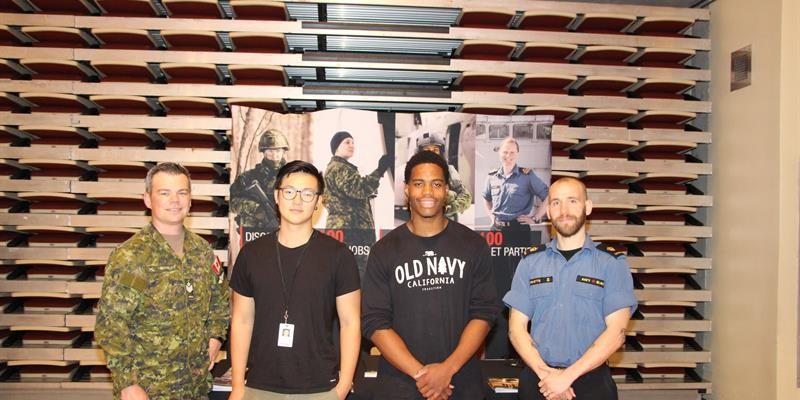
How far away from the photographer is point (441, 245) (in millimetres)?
2826

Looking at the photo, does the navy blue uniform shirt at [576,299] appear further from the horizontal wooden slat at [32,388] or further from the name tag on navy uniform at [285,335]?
the horizontal wooden slat at [32,388]

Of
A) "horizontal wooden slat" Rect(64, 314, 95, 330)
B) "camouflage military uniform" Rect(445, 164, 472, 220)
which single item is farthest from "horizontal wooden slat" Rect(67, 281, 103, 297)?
"camouflage military uniform" Rect(445, 164, 472, 220)

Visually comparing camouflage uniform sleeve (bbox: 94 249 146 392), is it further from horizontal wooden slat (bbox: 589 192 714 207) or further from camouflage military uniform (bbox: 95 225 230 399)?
horizontal wooden slat (bbox: 589 192 714 207)

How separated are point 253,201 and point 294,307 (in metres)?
2.14

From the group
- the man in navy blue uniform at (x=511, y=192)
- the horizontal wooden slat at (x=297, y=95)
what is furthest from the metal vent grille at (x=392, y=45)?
the man in navy blue uniform at (x=511, y=192)

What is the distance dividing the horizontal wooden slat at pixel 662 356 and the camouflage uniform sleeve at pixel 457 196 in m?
2.02

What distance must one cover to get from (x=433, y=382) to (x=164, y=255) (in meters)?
1.33

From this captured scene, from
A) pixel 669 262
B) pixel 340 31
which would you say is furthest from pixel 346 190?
pixel 669 262

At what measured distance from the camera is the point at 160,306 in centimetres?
270

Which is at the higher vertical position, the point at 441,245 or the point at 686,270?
the point at 441,245

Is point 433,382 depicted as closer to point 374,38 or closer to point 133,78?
point 374,38

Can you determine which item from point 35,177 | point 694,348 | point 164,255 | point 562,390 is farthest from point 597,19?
point 35,177

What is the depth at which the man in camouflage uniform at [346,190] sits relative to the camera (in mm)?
4629

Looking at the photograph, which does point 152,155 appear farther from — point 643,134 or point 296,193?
point 643,134
